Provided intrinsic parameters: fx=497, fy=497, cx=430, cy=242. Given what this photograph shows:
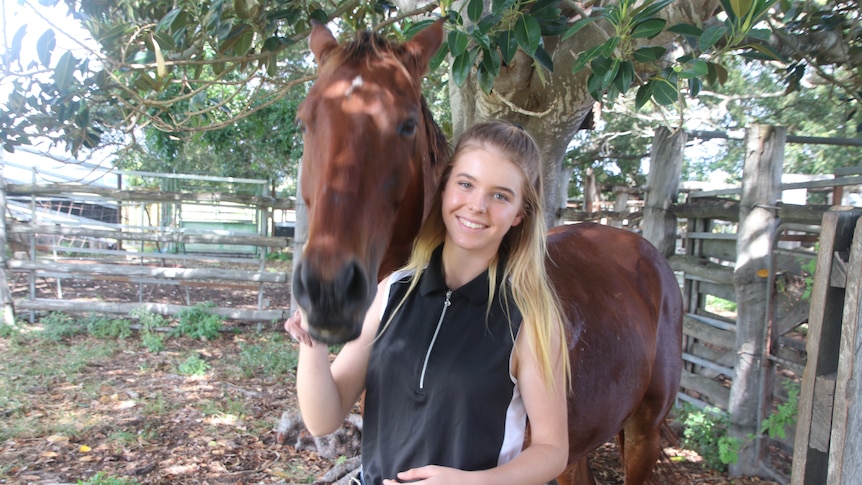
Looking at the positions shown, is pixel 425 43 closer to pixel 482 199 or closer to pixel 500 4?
pixel 500 4

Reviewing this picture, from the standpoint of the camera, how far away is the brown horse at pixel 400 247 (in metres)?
1.08

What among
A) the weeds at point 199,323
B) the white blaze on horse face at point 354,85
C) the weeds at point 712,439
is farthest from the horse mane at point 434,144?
the weeds at point 199,323

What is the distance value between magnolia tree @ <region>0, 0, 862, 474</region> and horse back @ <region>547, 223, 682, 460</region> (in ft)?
1.56

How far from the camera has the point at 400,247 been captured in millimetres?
1589

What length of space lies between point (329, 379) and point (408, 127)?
0.70m

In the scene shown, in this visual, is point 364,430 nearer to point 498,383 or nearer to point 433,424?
point 433,424

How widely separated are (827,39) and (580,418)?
2.73 metres

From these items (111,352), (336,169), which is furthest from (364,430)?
(111,352)

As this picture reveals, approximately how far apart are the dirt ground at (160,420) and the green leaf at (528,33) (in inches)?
111

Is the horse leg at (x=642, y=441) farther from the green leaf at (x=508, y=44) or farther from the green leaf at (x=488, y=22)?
the green leaf at (x=488, y=22)

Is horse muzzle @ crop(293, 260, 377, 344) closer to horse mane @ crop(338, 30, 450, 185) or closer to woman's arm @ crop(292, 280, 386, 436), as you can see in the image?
woman's arm @ crop(292, 280, 386, 436)

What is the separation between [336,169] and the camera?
120 cm

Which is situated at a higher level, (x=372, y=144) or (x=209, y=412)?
(x=372, y=144)

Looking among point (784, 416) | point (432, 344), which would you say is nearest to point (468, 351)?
point (432, 344)
